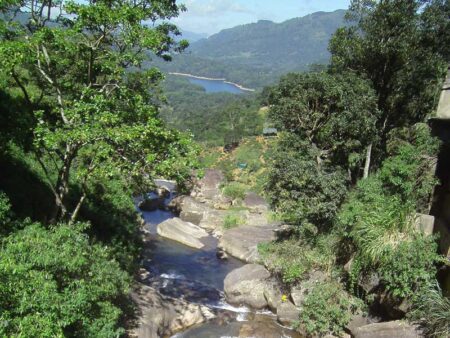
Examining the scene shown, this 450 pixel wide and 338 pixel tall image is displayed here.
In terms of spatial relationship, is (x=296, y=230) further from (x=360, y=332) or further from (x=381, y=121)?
(x=381, y=121)

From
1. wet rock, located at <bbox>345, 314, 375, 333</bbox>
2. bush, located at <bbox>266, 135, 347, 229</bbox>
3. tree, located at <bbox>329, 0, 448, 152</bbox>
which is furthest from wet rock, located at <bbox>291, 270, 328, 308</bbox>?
tree, located at <bbox>329, 0, 448, 152</bbox>

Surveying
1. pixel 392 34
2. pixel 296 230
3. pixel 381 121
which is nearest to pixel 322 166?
pixel 296 230

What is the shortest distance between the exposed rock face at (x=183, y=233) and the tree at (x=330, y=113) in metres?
11.9

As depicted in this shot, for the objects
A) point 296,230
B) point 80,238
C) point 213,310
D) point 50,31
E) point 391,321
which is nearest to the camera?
point 50,31

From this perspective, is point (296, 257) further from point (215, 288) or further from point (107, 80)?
point (107, 80)

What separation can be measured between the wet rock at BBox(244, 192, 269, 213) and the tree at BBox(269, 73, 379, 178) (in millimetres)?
15217

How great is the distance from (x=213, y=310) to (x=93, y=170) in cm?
1054

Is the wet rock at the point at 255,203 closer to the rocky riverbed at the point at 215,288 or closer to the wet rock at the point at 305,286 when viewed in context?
the rocky riverbed at the point at 215,288

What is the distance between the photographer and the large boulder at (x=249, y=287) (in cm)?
2055

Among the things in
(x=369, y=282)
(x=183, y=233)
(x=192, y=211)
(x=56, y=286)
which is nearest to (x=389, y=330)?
(x=369, y=282)

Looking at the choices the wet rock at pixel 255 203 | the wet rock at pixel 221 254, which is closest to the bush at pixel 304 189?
the wet rock at pixel 221 254

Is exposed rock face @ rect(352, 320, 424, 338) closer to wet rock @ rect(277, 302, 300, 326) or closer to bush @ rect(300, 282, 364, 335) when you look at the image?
bush @ rect(300, 282, 364, 335)

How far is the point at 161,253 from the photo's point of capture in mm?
28188

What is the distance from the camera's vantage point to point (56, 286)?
30.9ft
